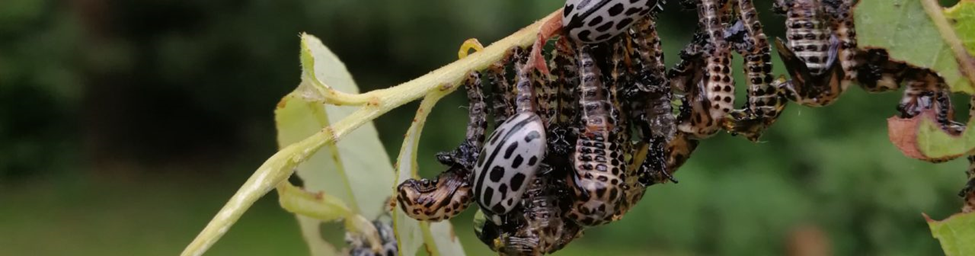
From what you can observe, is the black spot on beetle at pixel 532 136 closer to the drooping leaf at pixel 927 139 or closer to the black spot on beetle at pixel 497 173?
the black spot on beetle at pixel 497 173

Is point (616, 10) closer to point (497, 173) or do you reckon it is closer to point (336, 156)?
point (497, 173)

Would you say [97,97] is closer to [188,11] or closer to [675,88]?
[188,11]

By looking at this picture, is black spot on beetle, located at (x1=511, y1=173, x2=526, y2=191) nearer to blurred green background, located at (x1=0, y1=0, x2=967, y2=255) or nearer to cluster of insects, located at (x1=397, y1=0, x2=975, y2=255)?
cluster of insects, located at (x1=397, y1=0, x2=975, y2=255)

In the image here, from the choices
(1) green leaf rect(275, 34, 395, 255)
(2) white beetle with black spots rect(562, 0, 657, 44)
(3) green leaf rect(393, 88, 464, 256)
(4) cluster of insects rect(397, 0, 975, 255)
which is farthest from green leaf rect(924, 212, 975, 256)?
(1) green leaf rect(275, 34, 395, 255)

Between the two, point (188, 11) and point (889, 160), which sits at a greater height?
point (188, 11)

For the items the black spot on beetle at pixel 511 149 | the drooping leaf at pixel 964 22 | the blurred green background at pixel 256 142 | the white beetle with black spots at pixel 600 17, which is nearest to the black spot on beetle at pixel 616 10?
the white beetle with black spots at pixel 600 17

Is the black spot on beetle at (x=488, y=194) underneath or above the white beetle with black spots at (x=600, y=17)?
underneath

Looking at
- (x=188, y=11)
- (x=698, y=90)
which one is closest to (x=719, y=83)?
(x=698, y=90)
